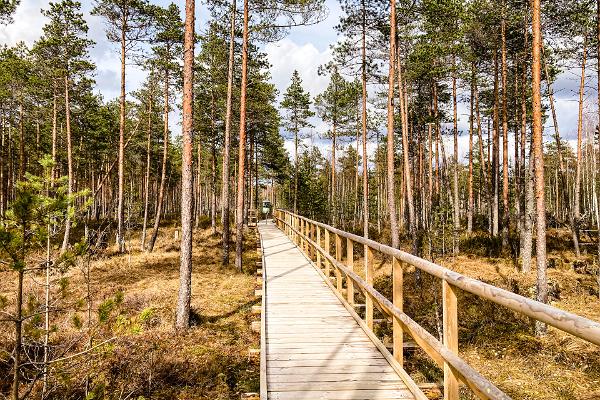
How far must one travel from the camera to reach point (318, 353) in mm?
5016

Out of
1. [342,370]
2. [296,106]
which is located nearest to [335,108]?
[296,106]

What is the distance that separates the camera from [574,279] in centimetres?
1529

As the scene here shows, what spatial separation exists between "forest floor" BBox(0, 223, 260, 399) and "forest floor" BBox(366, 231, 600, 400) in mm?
Answer: 3722

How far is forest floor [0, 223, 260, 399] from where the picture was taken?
493cm

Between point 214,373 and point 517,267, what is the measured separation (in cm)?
1559

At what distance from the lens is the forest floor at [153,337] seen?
4.93m

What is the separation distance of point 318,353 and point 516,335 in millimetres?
8022

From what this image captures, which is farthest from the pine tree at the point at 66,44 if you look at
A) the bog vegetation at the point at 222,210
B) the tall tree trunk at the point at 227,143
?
the tall tree trunk at the point at 227,143

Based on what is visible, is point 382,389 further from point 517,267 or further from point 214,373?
point 517,267

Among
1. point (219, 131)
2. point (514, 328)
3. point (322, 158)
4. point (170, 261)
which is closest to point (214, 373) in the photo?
point (514, 328)

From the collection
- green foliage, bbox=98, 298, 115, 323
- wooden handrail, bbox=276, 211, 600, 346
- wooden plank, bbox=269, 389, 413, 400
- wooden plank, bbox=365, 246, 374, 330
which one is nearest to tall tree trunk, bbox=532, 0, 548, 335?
wooden plank, bbox=365, 246, 374, 330

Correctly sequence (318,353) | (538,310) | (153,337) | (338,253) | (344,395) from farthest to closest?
(153,337) → (338,253) → (318,353) → (344,395) → (538,310)

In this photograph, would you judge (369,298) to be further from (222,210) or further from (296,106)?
(296,106)

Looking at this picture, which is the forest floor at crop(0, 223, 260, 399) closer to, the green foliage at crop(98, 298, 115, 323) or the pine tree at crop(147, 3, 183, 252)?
the green foliage at crop(98, 298, 115, 323)
